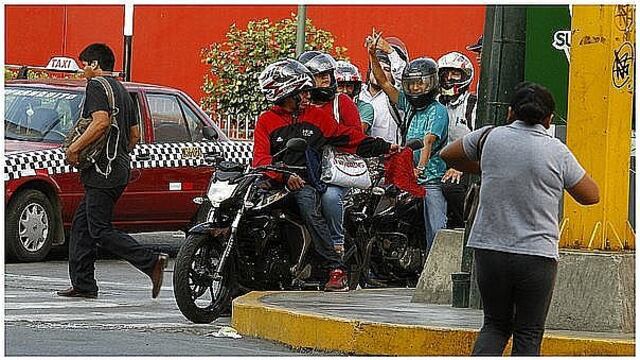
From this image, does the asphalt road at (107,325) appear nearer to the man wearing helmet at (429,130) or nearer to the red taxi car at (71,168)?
the red taxi car at (71,168)

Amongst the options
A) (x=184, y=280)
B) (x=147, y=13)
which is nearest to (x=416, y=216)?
(x=184, y=280)

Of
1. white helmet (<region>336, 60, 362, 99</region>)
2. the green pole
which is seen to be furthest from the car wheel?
the green pole

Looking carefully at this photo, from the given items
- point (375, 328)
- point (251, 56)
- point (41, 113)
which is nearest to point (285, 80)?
point (375, 328)

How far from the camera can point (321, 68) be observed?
1093 centimetres

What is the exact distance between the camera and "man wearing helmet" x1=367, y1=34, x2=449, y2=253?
38.2 ft

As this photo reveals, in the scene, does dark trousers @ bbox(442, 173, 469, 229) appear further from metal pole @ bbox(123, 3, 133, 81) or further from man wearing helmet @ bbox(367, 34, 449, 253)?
metal pole @ bbox(123, 3, 133, 81)

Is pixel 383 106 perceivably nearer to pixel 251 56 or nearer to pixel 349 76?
pixel 349 76

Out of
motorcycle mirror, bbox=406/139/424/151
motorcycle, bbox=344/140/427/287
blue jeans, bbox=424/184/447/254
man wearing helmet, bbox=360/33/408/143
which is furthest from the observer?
man wearing helmet, bbox=360/33/408/143

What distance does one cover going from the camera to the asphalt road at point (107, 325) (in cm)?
807

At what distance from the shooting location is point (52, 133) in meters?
14.0

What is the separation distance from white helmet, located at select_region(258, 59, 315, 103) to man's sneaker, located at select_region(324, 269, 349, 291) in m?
1.25

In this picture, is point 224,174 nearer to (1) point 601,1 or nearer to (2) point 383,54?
(1) point 601,1

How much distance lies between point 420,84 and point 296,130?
189 centimetres

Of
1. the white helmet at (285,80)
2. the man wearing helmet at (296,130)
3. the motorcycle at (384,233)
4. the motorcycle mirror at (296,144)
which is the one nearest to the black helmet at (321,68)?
the man wearing helmet at (296,130)
